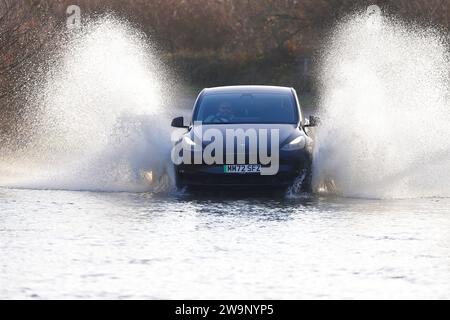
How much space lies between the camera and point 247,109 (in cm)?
2097

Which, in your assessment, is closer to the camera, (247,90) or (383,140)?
(247,90)

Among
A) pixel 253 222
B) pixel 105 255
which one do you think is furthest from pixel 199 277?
pixel 253 222

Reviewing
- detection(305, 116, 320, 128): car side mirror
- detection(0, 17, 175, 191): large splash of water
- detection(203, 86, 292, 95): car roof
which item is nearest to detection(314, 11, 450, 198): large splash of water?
detection(305, 116, 320, 128): car side mirror

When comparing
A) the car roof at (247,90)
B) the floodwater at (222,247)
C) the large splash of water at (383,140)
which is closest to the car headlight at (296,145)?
the floodwater at (222,247)

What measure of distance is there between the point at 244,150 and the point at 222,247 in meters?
5.13

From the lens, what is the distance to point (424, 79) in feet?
100

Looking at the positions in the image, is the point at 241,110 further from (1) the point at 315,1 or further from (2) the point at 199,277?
(1) the point at 315,1

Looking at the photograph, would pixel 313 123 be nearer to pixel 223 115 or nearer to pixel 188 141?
pixel 223 115

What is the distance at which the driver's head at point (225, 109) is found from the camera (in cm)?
2086

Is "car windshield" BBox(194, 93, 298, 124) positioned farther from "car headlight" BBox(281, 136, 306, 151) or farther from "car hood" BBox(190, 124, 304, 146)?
"car headlight" BBox(281, 136, 306, 151)

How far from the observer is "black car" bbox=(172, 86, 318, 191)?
63.2 feet

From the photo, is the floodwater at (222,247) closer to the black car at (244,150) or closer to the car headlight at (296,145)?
the black car at (244,150)

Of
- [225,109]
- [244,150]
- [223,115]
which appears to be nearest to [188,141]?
[244,150]
